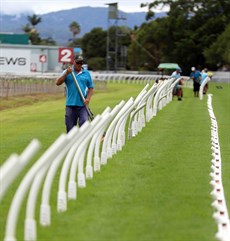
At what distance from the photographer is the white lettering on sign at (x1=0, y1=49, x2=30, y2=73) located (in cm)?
6214

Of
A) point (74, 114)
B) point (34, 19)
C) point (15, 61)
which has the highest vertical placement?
point (34, 19)

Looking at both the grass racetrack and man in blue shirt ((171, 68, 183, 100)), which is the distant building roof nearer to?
man in blue shirt ((171, 68, 183, 100))

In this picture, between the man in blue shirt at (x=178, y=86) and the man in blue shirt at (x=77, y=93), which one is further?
the man in blue shirt at (x=178, y=86)

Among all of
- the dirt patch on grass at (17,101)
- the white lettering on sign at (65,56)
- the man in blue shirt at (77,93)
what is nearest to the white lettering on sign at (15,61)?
the dirt patch on grass at (17,101)

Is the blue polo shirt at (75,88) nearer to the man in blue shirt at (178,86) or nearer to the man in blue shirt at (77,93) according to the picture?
the man in blue shirt at (77,93)

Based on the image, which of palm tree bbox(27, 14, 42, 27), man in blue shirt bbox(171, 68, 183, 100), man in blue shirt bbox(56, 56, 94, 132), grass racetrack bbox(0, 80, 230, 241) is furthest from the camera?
palm tree bbox(27, 14, 42, 27)

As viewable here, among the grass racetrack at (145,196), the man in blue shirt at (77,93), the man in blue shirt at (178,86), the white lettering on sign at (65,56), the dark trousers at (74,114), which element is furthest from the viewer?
the white lettering on sign at (65,56)

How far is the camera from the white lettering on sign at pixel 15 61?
62.1m

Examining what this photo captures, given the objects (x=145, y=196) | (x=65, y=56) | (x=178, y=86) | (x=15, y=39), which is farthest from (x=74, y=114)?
(x=15, y=39)

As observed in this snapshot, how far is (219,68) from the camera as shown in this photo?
9425cm

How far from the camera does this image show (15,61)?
62719 millimetres

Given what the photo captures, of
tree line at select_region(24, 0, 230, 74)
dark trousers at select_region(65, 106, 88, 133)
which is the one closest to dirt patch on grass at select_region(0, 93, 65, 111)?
dark trousers at select_region(65, 106, 88, 133)

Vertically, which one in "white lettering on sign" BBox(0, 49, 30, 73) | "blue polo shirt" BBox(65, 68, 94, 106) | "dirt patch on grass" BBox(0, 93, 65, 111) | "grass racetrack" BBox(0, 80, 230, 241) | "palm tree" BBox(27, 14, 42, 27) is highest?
"palm tree" BBox(27, 14, 42, 27)

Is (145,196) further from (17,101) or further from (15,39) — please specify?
(15,39)
